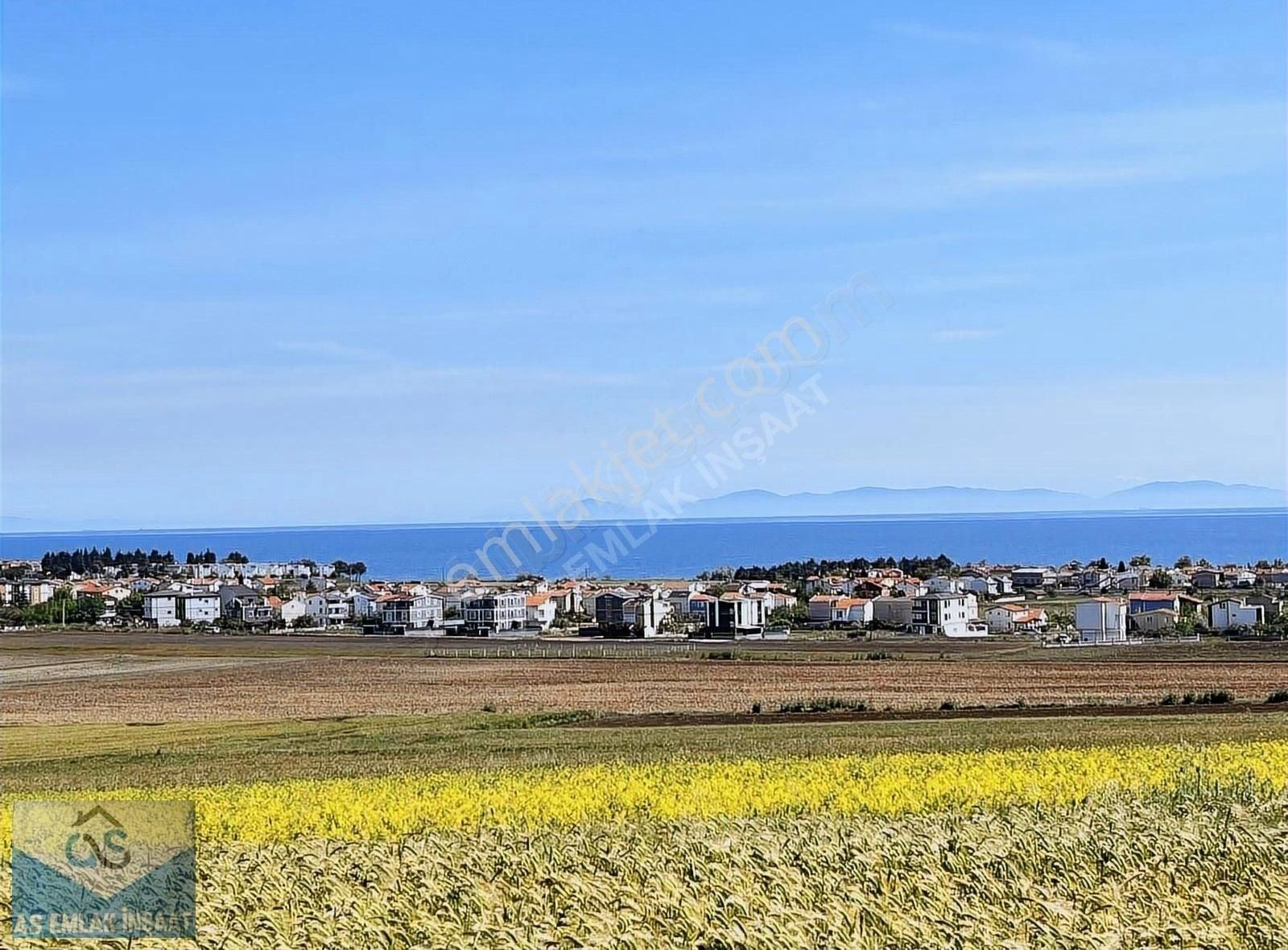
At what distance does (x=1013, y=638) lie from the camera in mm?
101812

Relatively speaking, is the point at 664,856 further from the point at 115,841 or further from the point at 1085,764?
the point at 1085,764

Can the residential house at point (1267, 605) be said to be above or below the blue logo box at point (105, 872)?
below

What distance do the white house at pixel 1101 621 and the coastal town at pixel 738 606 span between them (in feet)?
0.33

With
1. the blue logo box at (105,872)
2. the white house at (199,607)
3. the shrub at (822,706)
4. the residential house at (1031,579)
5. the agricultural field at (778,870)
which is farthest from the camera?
the residential house at (1031,579)

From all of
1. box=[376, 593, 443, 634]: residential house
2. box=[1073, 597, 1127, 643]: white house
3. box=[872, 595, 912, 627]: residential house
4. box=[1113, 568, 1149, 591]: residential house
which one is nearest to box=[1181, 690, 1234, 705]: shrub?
box=[1073, 597, 1127, 643]: white house

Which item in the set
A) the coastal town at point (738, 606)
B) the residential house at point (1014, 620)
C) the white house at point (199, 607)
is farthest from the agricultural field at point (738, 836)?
the white house at point (199, 607)

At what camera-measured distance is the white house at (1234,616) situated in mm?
103469

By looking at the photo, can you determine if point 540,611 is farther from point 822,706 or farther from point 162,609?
point 822,706

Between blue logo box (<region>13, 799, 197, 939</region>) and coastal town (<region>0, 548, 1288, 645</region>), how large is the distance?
88827mm

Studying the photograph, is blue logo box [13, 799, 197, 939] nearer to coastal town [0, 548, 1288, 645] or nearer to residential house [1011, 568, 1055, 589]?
coastal town [0, 548, 1288, 645]

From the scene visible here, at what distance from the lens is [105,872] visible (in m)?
8.98

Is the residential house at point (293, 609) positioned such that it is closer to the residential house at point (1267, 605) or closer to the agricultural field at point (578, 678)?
the agricultural field at point (578, 678)

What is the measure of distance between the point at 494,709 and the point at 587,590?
4072 inches

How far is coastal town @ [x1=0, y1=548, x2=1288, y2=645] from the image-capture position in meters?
108
